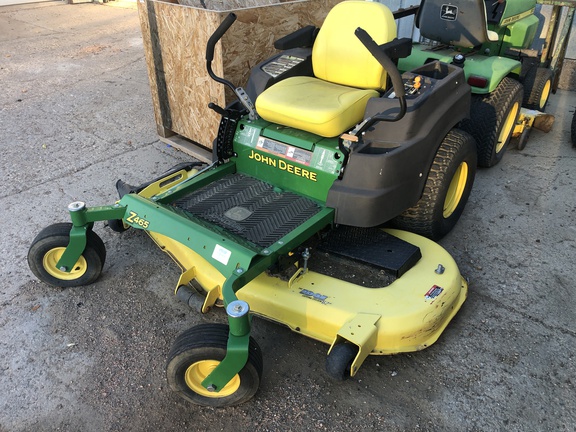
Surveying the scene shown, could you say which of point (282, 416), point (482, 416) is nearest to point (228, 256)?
point (282, 416)

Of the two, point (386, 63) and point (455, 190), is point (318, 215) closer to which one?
point (386, 63)

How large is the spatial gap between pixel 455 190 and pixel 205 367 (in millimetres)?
1975

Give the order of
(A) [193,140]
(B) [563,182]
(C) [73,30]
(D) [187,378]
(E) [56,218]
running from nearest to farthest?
(D) [187,378] < (E) [56,218] < (B) [563,182] < (A) [193,140] < (C) [73,30]

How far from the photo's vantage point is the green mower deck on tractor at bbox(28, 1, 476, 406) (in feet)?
7.09

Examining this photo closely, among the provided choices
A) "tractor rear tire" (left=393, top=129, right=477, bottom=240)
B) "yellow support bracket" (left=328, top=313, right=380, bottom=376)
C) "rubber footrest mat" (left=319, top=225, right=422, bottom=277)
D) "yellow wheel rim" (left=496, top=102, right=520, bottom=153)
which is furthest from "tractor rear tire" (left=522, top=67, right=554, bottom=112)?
"yellow support bracket" (left=328, top=313, right=380, bottom=376)

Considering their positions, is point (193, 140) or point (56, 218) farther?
point (193, 140)

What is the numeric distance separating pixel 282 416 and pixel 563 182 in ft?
9.65

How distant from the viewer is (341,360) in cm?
207

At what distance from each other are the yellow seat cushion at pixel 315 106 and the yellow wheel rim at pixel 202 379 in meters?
1.33

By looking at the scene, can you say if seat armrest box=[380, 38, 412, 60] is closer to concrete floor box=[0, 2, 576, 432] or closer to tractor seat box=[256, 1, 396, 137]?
tractor seat box=[256, 1, 396, 137]

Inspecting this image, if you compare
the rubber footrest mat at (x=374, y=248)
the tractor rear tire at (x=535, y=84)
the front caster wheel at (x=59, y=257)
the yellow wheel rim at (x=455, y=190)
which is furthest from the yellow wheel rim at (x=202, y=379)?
the tractor rear tire at (x=535, y=84)

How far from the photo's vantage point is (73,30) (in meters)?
8.57

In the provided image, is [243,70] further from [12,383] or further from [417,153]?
[12,383]

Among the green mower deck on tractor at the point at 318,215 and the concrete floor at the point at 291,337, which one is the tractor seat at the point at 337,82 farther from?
the concrete floor at the point at 291,337
